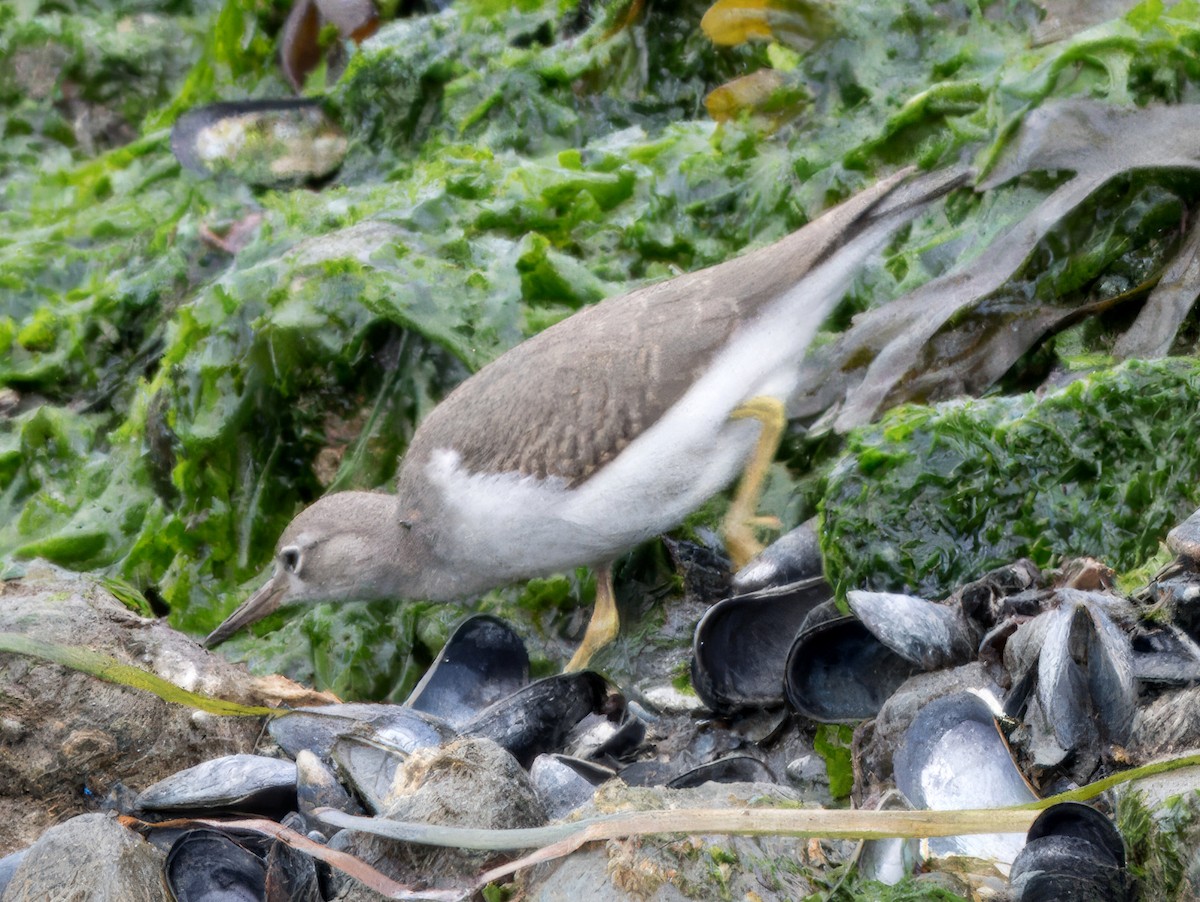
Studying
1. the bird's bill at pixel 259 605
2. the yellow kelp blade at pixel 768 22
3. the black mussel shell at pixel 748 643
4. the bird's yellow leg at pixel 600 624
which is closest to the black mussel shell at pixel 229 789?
the black mussel shell at pixel 748 643

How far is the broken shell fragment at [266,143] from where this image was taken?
595 cm

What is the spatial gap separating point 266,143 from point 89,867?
450cm

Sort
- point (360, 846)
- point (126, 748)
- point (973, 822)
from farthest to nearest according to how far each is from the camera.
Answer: point (126, 748) < point (360, 846) < point (973, 822)

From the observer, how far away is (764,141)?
4773 mm

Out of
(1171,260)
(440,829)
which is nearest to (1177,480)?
(1171,260)

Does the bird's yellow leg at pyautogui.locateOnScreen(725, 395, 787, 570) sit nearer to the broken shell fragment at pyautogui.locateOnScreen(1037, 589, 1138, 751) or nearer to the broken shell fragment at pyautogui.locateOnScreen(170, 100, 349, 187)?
the broken shell fragment at pyautogui.locateOnScreen(1037, 589, 1138, 751)

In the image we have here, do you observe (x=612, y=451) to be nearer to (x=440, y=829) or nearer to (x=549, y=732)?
(x=549, y=732)

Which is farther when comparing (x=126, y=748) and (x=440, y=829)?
(x=126, y=748)

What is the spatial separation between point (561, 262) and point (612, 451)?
3.36ft

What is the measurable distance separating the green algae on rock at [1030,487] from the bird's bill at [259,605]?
6.37 ft

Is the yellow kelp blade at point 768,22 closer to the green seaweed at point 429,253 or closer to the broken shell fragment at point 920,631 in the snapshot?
the green seaweed at point 429,253

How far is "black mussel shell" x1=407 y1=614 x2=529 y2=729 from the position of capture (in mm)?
3283

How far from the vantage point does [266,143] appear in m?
5.97

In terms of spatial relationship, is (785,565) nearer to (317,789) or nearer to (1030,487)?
(1030,487)
